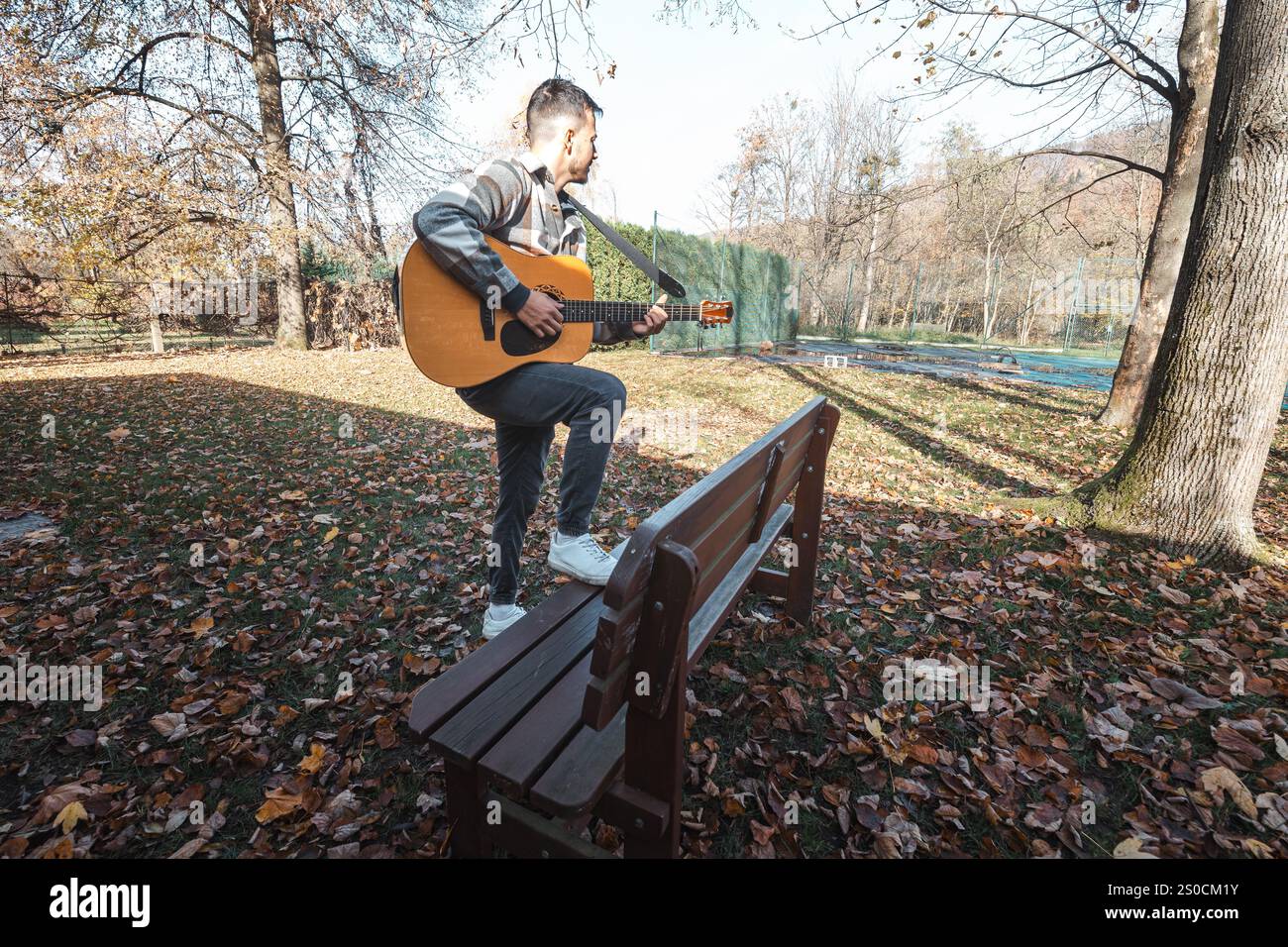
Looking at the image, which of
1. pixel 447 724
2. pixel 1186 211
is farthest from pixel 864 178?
pixel 447 724

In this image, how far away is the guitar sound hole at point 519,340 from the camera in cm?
230

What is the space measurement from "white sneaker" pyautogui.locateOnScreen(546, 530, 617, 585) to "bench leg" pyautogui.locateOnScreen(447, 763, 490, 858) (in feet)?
3.11

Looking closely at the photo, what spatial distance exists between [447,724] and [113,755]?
1.77 meters

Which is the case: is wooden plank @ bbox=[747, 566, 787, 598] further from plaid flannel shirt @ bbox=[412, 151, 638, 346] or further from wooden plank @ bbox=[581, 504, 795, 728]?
plaid flannel shirt @ bbox=[412, 151, 638, 346]

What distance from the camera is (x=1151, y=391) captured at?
13.4 ft

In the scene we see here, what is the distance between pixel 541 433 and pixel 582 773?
1482 millimetres

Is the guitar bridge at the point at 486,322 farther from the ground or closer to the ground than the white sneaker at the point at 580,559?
farther from the ground

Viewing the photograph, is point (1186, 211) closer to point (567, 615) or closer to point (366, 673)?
point (567, 615)

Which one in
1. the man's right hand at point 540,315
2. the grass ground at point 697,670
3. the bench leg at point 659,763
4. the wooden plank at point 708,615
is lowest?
the grass ground at point 697,670

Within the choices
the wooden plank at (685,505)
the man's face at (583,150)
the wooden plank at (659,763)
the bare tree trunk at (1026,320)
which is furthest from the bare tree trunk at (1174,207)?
the bare tree trunk at (1026,320)

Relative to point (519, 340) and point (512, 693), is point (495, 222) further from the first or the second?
point (512, 693)

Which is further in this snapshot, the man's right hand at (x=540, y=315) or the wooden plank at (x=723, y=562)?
the man's right hand at (x=540, y=315)

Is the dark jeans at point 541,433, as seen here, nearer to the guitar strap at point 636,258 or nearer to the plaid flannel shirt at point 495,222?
the plaid flannel shirt at point 495,222

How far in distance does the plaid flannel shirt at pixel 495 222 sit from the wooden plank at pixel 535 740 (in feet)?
4.75
